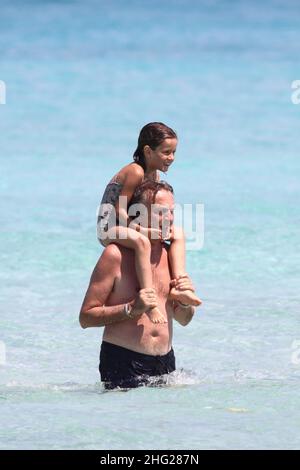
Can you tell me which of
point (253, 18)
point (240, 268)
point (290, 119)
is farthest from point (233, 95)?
point (240, 268)

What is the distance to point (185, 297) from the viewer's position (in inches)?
191

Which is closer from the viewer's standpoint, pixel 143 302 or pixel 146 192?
pixel 143 302

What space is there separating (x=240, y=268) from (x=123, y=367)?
4.21 meters

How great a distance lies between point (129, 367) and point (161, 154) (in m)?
0.82

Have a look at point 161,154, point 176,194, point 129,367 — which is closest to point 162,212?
point 161,154

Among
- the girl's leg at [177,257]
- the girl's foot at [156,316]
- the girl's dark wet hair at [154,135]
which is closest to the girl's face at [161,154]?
the girl's dark wet hair at [154,135]

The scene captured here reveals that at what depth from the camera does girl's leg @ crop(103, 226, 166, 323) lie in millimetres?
4809

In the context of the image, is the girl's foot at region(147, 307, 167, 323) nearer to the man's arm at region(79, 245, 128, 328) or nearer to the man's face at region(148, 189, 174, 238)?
the man's arm at region(79, 245, 128, 328)

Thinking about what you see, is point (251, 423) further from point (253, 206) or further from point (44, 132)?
point (44, 132)

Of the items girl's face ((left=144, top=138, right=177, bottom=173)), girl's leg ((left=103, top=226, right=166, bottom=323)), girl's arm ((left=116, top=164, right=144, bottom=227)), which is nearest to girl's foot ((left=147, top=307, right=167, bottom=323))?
girl's leg ((left=103, top=226, right=166, bottom=323))

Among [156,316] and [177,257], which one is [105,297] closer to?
[156,316]

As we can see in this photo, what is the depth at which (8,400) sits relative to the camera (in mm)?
5094

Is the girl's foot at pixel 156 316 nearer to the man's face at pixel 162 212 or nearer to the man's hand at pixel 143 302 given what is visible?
the man's hand at pixel 143 302
